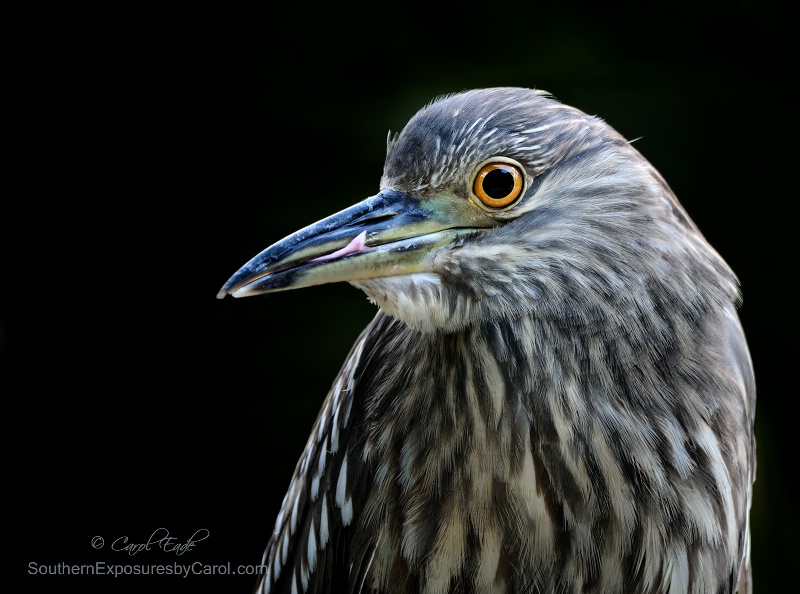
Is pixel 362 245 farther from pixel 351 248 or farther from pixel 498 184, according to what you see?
pixel 498 184

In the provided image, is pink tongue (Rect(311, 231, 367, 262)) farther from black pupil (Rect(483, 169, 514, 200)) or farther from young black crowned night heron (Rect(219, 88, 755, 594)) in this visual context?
black pupil (Rect(483, 169, 514, 200))

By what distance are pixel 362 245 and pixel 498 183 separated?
29 centimetres

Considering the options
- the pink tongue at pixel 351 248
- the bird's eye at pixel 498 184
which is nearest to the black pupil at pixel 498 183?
the bird's eye at pixel 498 184

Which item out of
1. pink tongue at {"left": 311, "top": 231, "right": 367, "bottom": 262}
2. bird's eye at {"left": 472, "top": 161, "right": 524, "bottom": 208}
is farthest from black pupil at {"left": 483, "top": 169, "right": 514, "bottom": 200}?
pink tongue at {"left": 311, "top": 231, "right": 367, "bottom": 262}

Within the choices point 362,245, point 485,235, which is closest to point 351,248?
point 362,245

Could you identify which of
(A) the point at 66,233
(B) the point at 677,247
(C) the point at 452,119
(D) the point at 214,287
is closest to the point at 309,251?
(C) the point at 452,119

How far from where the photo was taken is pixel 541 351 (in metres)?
1.77

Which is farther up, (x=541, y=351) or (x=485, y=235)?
(x=485, y=235)

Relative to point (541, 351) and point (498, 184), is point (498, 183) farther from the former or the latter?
point (541, 351)

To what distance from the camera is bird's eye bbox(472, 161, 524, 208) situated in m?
1.75

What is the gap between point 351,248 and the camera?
1.73 m

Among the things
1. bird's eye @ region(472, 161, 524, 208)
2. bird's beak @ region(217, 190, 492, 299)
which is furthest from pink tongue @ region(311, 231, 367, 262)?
bird's eye @ region(472, 161, 524, 208)

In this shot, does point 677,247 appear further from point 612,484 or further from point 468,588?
point 468,588

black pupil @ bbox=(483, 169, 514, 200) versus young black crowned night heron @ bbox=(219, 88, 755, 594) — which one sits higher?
black pupil @ bbox=(483, 169, 514, 200)
